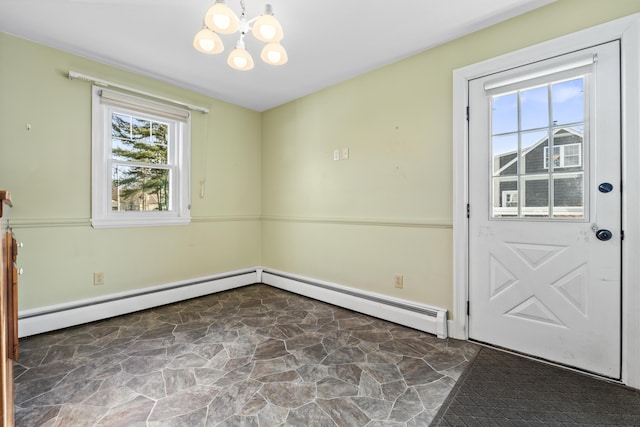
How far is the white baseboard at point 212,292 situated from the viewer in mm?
2453

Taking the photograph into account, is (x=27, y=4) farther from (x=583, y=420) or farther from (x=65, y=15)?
(x=583, y=420)

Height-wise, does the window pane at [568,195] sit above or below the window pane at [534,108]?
below

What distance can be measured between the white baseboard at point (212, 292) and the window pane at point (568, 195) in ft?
3.61

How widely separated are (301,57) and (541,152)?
6.76 ft

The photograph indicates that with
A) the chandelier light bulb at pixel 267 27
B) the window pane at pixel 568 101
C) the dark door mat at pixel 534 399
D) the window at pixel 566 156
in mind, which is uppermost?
the chandelier light bulb at pixel 267 27

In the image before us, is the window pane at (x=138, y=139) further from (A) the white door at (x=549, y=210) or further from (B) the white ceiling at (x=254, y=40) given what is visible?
(A) the white door at (x=549, y=210)

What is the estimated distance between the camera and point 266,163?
→ 4105 millimetres

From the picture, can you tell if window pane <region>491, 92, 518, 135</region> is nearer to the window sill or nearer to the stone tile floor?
the stone tile floor

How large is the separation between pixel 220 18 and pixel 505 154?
6.82ft

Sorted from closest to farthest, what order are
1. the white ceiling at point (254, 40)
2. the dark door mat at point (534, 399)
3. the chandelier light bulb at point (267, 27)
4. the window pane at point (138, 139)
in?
1. the dark door mat at point (534, 399)
2. the chandelier light bulb at point (267, 27)
3. the white ceiling at point (254, 40)
4. the window pane at point (138, 139)

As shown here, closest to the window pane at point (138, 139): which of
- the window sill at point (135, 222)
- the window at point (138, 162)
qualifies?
the window at point (138, 162)

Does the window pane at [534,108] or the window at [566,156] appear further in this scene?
the window pane at [534,108]

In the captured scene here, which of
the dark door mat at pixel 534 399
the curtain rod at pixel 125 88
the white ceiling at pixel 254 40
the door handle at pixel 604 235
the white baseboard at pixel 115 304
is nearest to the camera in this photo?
the dark door mat at pixel 534 399

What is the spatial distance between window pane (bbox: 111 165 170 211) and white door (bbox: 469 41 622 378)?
3.08 meters
